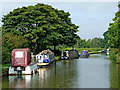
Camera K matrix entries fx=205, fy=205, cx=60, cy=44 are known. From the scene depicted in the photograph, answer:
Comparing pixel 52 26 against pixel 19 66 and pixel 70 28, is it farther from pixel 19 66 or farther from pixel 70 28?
pixel 19 66

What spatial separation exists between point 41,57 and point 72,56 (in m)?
25.9

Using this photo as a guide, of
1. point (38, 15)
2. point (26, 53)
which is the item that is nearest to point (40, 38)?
point (38, 15)

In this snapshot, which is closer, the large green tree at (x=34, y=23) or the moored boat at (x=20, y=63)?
the moored boat at (x=20, y=63)

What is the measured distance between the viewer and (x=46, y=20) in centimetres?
5353

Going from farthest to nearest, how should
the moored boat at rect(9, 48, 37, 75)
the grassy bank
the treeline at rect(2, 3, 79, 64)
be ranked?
1. the treeline at rect(2, 3, 79, 64)
2. the grassy bank
3. the moored boat at rect(9, 48, 37, 75)

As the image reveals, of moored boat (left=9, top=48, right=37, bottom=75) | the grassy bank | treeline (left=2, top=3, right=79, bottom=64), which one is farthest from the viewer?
treeline (left=2, top=3, right=79, bottom=64)

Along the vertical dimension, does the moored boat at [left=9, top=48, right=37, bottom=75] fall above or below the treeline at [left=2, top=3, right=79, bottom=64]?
below

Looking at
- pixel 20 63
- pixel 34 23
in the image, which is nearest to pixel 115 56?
pixel 34 23

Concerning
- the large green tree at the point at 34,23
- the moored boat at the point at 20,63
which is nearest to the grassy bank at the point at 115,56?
the large green tree at the point at 34,23

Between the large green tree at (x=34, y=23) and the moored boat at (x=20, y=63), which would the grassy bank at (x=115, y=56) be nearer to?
the large green tree at (x=34, y=23)

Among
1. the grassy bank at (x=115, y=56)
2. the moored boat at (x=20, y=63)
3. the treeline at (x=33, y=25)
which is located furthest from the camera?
the treeline at (x=33, y=25)

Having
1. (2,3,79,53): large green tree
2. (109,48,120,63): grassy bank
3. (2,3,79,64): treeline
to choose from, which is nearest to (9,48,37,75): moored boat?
(2,3,79,64): treeline

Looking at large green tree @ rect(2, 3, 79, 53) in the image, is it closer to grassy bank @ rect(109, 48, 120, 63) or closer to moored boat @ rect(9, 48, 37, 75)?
grassy bank @ rect(109, 48, 120, 63)

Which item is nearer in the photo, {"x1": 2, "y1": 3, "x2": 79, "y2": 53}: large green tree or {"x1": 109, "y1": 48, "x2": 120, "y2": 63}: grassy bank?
{"x1": 109, "y1": 48, "x2": 120, "y2": 63}: grassy bank
